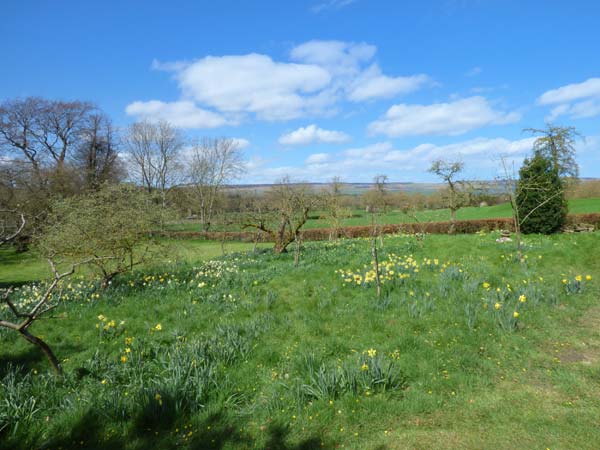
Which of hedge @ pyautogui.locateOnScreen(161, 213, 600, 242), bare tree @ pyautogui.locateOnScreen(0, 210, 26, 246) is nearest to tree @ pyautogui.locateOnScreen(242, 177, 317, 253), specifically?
hedge @ pyautogui.locateOnScreen(161, 213, 600, 242)

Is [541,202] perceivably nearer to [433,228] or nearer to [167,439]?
[433,228]

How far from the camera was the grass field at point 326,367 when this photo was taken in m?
3.41

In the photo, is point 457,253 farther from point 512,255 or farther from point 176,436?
point 176,436

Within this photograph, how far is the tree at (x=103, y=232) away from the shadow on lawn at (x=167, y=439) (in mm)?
6221

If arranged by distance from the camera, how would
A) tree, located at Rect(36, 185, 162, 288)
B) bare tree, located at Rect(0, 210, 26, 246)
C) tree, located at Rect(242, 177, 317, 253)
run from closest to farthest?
bare tree, located at Rect(0, 210, 26, 246) < tree, located at Rect(36, 185, 162, 288) < tree, located at Rect(242, 177, 317, 253)

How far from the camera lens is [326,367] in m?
4.39

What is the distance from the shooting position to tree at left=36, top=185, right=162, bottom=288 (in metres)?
9.21

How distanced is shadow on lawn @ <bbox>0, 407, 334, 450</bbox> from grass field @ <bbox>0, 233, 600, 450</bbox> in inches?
0.6

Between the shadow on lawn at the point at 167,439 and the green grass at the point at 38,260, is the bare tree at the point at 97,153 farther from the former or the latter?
the shadow on lawn at the point at 167,439

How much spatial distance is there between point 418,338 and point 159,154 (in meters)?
50.6

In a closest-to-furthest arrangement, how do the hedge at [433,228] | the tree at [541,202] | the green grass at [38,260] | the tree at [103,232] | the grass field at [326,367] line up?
the grass field at [326,367] < the tree at [103,232] < the green grass at [38,260] < the tree at [541,202] < the hedge at [433,228]

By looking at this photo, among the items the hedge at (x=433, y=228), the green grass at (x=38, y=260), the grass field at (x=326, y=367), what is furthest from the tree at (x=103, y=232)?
the hedge at (x=433, y=228)

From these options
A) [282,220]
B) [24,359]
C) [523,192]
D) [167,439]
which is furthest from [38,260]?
[523,192]

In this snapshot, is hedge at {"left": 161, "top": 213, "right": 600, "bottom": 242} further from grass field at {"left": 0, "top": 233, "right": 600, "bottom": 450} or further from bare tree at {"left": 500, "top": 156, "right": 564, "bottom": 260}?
grass field at {"left": 0, "top": 233, "right": 600, "bottom": 450}
